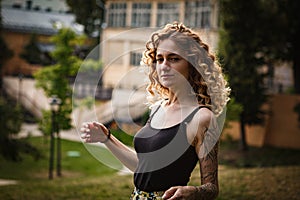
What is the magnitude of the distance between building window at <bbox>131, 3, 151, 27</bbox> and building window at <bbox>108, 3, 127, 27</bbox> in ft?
1.88

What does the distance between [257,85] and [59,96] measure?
5.63 meters

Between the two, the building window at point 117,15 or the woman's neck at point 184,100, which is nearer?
the woman's neck at point 184,100

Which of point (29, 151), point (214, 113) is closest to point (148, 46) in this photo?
point (214, 113)

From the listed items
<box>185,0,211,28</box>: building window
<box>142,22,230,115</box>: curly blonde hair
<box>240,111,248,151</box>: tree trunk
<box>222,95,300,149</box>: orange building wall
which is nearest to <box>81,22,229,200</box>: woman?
<box>142,22,230,115</box>: curly blonde hair

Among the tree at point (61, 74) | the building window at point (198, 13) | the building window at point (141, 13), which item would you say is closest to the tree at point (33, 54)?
the building window at point (141, 13)

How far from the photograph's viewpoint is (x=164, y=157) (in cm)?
246

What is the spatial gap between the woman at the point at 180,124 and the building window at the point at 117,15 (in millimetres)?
23918

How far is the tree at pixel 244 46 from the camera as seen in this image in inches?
642

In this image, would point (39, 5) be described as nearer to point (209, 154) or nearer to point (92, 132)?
point (92, 132)

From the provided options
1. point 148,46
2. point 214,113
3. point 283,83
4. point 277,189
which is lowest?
point 283,83

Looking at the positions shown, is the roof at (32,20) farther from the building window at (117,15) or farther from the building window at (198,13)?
the building window at (198,13)

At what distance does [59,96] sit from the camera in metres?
15.5

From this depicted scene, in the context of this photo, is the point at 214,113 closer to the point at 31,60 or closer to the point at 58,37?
the point at 58,37

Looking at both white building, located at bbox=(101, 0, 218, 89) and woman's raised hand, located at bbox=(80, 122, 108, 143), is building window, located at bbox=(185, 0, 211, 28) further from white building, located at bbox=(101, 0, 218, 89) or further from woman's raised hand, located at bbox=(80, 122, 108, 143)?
woman's raised hand, located at bbox=(80, 122, 108, 143)
